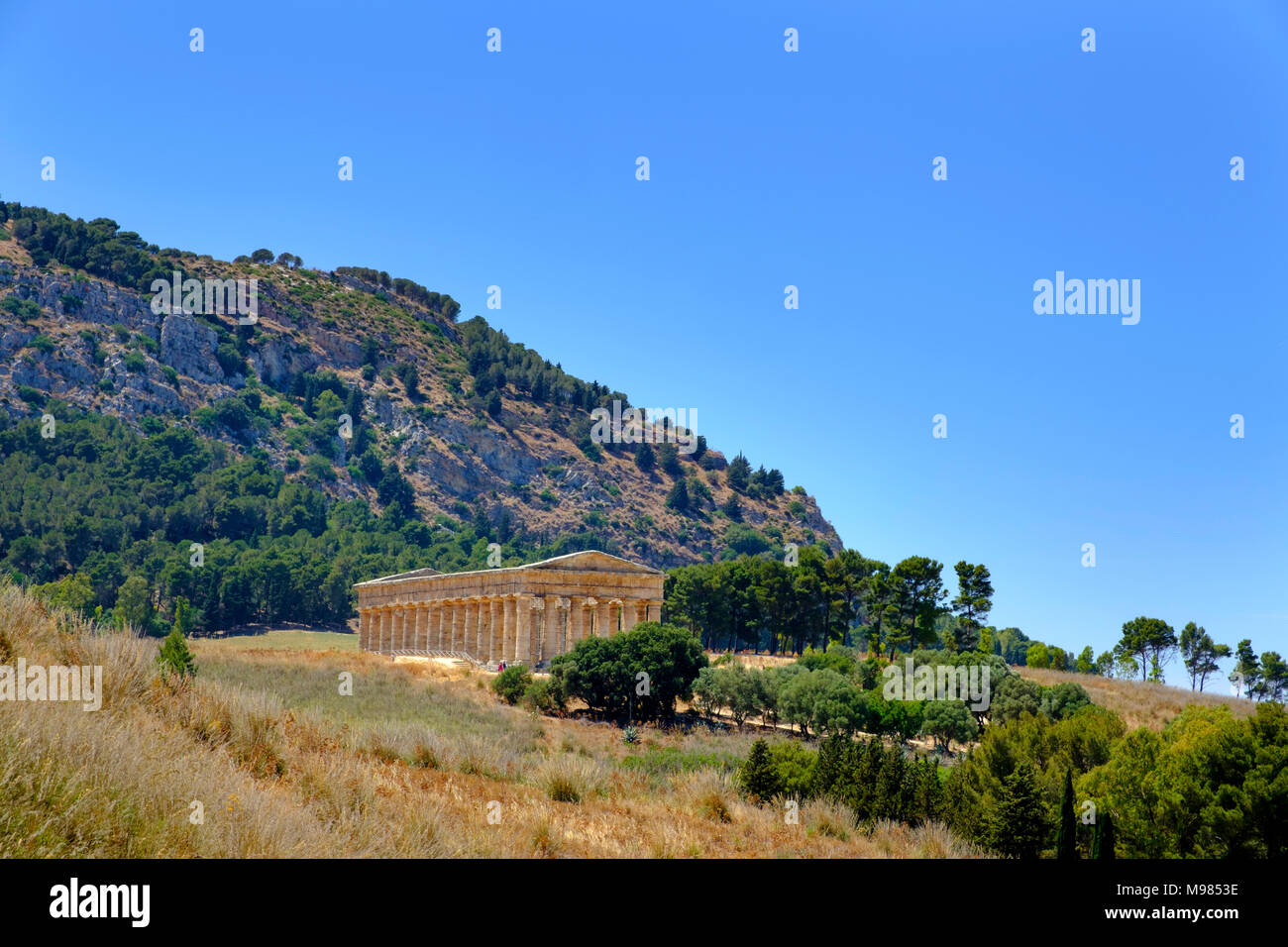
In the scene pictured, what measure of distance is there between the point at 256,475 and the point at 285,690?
11703 cm

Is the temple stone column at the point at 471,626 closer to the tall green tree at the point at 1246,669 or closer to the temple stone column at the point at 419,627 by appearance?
the temple stone column at the point at 419,627

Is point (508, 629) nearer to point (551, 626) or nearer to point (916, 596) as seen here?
point (551, 626)

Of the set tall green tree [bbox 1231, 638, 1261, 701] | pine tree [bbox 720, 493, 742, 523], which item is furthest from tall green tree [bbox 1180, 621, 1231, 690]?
pine tree [bbox 720, 493, 742, 523]

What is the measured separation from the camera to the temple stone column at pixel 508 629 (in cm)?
6900

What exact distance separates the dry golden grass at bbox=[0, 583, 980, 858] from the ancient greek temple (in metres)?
39.8

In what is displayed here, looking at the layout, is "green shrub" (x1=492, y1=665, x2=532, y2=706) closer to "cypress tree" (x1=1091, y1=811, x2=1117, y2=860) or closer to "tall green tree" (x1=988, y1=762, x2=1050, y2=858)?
"tall green tree" (x1=988, y1=762, x2=1050, y2=858)

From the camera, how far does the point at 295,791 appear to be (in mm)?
14656

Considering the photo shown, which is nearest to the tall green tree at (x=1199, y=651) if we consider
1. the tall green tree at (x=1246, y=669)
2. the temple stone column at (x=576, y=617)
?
the tall green tree at (x=1246, y=669)

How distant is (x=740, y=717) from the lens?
53.9 metres

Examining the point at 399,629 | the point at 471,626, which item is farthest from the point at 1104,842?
the point at 399,629

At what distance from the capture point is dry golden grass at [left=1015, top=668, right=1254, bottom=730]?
58938 millimetres
